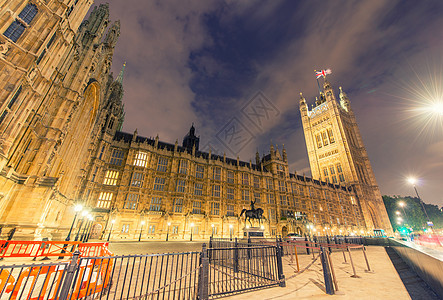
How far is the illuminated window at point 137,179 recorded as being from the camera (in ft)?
97.3

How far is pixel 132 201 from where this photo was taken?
1120 inches

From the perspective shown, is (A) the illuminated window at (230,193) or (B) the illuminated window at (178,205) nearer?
(B) the illuminated window at (178,205)

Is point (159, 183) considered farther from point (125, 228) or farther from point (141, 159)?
point (125, 228)

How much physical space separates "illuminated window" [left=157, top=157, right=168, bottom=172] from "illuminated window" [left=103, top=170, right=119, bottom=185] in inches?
275

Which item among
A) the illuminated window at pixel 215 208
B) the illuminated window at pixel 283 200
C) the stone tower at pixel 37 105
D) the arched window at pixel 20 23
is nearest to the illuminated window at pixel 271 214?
the illuminated window at pixel 283 200

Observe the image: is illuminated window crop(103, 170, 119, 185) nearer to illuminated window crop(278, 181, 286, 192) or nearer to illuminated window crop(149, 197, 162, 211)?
illuminated window crop(149, 197, 162, 211)

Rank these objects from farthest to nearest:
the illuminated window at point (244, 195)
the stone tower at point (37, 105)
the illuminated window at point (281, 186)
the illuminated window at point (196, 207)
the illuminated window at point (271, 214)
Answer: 1. the illuminated window at point (281, 186)
2. the illuminated window at point (271, 214)
3. the illuminated window at point (244, 195)
4. the illuminated window at point (196, 207)
5. the stone tower at point (37, 105)

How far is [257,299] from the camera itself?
215 inches

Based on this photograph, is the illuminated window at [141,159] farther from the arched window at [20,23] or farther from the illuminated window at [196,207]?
the arched window at [20,23]

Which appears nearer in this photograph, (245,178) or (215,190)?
(215,190)

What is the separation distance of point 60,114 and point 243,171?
3444cm

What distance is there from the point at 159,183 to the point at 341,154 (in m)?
71.8

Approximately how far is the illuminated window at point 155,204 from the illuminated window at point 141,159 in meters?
6.24

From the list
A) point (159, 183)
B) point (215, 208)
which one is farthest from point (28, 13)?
point (215, 208)
